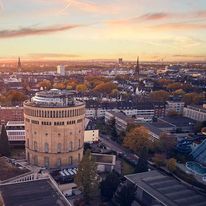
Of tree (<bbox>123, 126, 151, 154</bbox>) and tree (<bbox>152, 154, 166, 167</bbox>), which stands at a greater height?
tree (<bbox>123, 126, 151, 154</bbox>)

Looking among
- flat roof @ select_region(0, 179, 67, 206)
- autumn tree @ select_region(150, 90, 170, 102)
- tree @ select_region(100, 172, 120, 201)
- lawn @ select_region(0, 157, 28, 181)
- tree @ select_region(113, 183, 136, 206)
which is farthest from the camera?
autumn tree @ select_region(150, 90, 170, 102)

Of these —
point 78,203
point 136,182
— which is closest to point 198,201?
point 136,182

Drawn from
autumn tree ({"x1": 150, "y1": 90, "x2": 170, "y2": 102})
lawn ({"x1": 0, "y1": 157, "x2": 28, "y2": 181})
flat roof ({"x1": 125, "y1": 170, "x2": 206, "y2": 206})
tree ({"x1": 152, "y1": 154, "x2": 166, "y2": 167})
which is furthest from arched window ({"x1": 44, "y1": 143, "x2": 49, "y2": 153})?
autumn tree ({"x1": 150, "y1": 90, "x2": 170, "y2": 102})

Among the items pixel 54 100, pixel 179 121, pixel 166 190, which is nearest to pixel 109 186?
pixel 166 190

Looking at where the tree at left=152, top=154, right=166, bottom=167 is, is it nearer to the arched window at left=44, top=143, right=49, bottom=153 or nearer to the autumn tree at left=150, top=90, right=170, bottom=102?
the arched window at left=44, top=143, right=49, bottom=153

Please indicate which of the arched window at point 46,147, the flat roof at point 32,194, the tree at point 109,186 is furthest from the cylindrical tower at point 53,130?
the flat roof at point 32,194

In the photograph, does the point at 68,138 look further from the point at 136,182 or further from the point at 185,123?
the point at 185,123

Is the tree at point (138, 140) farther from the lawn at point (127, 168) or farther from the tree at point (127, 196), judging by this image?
the tree at point (127, 196)
